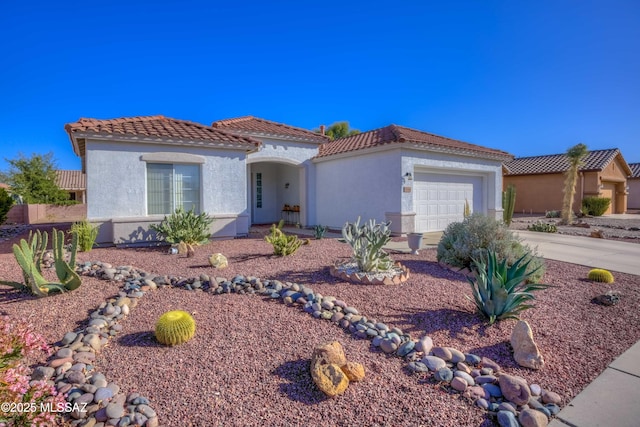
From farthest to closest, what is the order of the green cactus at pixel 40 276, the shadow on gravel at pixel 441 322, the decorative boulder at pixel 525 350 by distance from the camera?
1. the green cactus at pixel 40 276
2. the shadow on gravel at pixel 441 322
3. the decorative boulder at pixel 525 350

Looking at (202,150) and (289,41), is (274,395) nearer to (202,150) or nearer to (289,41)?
(202,150)

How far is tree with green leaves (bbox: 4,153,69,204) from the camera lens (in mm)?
27344

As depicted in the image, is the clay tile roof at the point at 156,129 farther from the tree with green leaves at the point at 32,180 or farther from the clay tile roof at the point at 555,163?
the clay tile roof at the point at 555,163

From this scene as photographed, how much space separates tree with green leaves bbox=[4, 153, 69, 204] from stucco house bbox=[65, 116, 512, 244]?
18797 millimetres

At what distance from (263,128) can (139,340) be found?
1301 cm

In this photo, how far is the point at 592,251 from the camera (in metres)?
10.3

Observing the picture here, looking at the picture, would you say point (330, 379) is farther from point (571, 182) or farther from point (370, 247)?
point (571, 182)

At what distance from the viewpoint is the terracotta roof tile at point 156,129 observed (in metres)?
10.2

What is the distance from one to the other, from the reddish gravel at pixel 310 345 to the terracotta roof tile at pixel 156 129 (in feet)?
17.0

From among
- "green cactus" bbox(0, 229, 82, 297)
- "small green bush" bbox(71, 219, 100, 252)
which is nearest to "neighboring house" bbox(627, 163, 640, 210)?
"small green bush" bbox(71, 219, 100, 252)

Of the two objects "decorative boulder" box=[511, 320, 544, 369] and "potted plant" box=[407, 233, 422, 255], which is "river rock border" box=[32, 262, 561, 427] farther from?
"potted plant" box=[407, 233, 422, 255]

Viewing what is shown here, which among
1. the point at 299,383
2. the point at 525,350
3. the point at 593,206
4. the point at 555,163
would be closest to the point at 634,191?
the point at 555,163

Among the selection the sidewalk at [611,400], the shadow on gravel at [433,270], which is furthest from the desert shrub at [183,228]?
the sidewalk at [611,400]

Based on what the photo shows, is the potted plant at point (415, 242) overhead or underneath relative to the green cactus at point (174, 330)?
overhead
